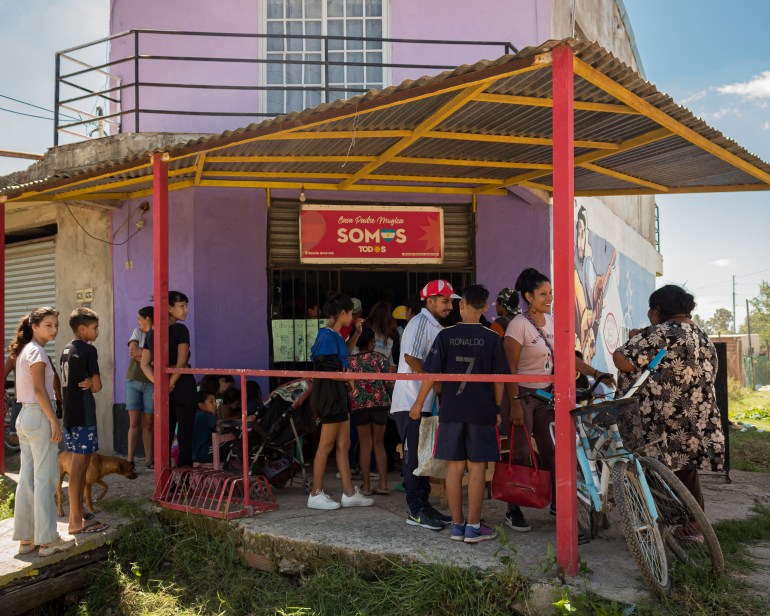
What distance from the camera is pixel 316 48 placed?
9141 millimetres

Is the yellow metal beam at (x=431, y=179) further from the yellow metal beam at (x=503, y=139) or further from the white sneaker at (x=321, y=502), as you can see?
the white sneaker at (x=321, y=502)

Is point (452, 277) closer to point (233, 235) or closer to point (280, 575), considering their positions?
point (233, 235)

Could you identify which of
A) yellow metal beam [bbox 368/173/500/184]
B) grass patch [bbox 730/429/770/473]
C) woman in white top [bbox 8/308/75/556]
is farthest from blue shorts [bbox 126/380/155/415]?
grass patch [bbox 730/429/770/473]

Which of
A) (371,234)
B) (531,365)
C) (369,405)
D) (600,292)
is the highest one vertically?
(371,234)

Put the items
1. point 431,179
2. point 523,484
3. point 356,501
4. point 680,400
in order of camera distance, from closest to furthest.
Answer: point 523,484
point 680,400
point 356,501
point 431,179

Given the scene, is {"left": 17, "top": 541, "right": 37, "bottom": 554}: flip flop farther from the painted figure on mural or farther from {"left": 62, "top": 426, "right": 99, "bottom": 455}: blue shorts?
the painted figure on mural

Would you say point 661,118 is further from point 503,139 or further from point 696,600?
point 696,600

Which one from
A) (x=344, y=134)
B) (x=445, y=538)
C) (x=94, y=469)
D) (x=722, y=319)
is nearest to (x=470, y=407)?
(x=445, y=538)

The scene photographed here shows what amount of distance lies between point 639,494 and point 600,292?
27.3 ft

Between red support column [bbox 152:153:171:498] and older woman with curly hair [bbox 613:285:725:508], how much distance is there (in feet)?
11.8

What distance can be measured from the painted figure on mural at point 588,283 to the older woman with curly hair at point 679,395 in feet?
16.6

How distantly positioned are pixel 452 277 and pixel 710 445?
4.44 metres

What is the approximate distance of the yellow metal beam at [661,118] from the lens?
4.34 m

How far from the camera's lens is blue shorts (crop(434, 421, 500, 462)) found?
4.60 meters
